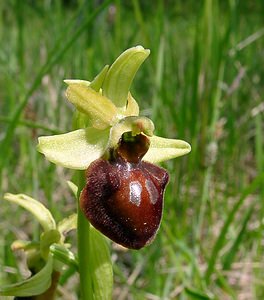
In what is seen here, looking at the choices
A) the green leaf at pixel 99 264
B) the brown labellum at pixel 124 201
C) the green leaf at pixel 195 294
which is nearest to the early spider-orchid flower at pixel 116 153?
the brown labellum at pixel 124 201

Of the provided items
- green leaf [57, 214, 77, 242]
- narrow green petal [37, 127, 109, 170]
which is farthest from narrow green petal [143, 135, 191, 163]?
green leaf [57, 214, 77, 242]

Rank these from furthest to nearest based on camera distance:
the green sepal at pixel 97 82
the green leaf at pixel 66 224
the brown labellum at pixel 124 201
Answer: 1. the green leaf at pixel 66 224
2. the green sepal at pixel 97 82
3. the brown labellum at pixel 124 201

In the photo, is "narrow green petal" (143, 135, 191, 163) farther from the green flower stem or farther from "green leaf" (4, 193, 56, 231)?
"green leaf" (4, 193, 56, 231)

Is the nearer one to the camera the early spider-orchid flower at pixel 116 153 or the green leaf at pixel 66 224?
the early spider-orchid flower at pixel 116 153

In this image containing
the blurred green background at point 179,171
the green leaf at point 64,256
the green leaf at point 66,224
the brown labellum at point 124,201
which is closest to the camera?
the brown labellum at point 124,201

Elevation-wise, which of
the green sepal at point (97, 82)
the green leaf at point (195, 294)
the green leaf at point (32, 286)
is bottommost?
the green leaf at point (195, 294)

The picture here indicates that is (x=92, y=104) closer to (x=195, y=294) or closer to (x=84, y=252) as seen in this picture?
(x=84, y=252)

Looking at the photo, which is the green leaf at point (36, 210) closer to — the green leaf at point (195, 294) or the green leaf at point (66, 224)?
the green leaf at point (66, 224)

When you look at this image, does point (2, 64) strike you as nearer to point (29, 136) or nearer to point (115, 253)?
point (29, 136)
